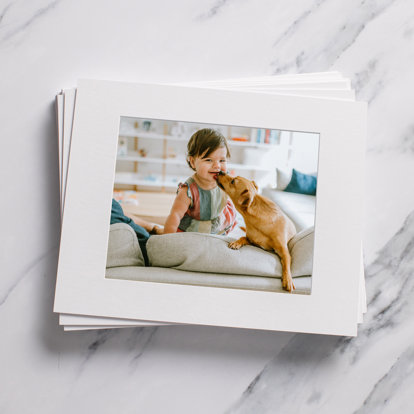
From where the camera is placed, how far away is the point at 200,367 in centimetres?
57

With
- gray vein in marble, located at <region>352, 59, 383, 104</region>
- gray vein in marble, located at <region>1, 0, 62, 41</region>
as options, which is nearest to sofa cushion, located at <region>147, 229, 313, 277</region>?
gray vein in marble, located at <region>352, 59, 383, 104</region>

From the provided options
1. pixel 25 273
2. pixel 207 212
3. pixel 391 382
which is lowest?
pixel 391 382

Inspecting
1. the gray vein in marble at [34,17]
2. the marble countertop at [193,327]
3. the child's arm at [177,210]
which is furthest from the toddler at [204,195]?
the gray vein in marble at [34,17]

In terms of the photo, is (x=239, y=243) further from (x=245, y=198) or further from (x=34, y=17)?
(x=34, y=17)

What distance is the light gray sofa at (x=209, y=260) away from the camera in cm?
52

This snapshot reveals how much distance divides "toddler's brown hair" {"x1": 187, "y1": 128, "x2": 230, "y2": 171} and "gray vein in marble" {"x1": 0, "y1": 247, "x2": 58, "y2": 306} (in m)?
0.23

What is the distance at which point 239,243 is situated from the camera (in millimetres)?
522

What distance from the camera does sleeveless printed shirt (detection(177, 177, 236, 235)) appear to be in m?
0.52

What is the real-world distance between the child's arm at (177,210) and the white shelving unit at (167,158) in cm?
1

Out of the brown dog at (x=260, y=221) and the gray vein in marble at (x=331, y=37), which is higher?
the gray vein in marble at (x=331, y=37)

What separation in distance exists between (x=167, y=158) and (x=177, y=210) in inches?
2.6

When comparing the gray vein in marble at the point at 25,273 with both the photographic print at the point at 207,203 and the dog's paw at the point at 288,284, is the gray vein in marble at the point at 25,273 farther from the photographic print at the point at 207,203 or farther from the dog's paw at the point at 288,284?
the dog's paw at the point at 288,284

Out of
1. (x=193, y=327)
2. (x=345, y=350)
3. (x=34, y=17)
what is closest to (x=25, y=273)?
(x=193, y=327)

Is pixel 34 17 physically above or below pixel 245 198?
above
